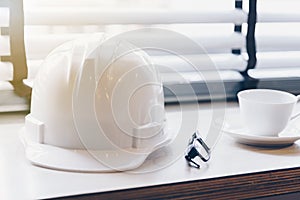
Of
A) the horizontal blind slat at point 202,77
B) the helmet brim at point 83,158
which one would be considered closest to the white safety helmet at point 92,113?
the helmet brim at point 83,158

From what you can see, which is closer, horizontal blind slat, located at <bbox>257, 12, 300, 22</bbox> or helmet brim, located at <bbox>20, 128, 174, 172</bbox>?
helmet brim, located at <bbox>20, 128, 174, 172</bbox>

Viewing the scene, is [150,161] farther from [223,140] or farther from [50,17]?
[50,17]

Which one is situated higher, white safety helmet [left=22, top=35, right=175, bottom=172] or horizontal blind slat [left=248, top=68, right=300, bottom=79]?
white safety helmet [left=22, top=35, right=175, bottom=172]

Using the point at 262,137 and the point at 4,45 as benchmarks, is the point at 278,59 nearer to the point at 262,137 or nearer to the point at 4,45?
the point at 262,137

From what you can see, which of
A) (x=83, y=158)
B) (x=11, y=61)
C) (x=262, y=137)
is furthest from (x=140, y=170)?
(x=11, y=61)

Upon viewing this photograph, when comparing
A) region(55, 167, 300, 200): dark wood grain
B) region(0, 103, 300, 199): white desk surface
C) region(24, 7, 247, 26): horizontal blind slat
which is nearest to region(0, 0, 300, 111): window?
region(24, 7, 247, 26): horizontal blind slat

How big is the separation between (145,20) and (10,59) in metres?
0.29

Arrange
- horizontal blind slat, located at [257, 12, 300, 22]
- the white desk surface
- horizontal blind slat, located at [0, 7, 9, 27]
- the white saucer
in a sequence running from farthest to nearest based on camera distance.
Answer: horizontal blind slat, located at [257, 12, 300, 22] < horizontal blind slat, located at [0, 7, 9, 27] < the white saucer < the white desk surface

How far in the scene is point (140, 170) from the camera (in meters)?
0.69

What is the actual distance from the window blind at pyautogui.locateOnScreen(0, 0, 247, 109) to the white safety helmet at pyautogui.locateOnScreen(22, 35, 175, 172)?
8.6 inches

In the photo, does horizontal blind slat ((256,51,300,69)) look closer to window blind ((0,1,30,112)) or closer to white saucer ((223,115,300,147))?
white saucer ((223,115,300,147))

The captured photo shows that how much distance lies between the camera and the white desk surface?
0.62m

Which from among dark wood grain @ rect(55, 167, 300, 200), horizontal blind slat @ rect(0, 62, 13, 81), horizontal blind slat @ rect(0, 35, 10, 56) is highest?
horizontal blind slat @ rect(0, 35, 10, 56)

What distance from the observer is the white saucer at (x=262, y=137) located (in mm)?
787
